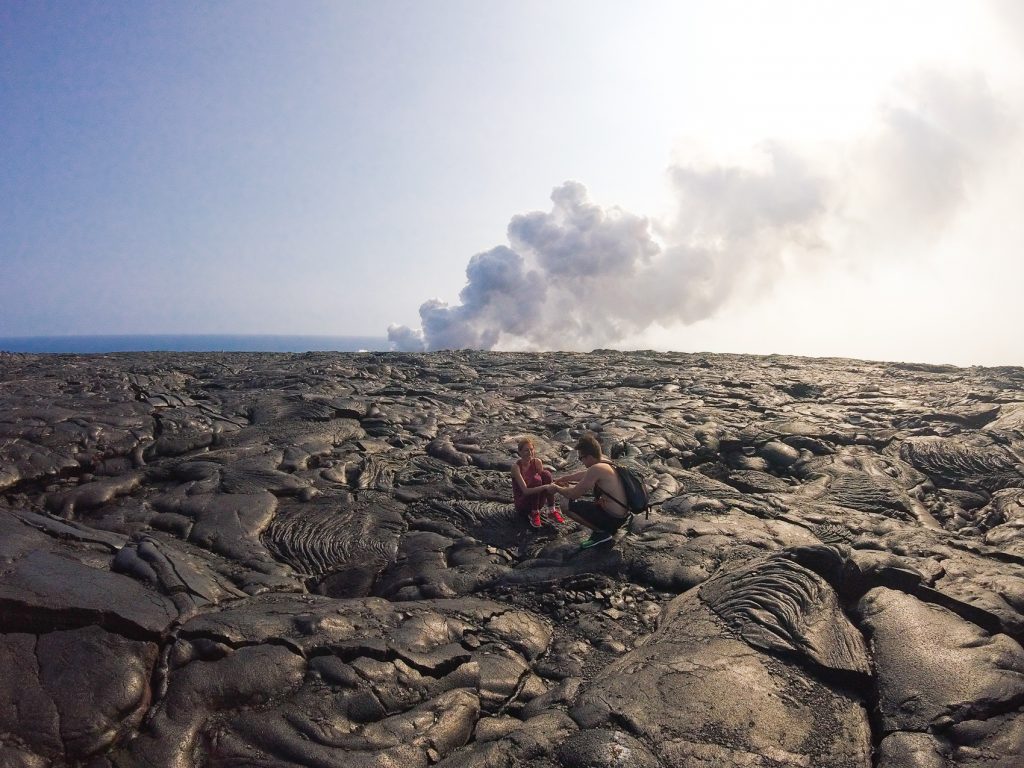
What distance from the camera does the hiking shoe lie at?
684 cm

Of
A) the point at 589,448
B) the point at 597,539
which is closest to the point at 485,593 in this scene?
the point at 597,539

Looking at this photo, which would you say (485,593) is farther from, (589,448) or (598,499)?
(589,448)

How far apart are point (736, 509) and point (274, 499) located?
6003mm

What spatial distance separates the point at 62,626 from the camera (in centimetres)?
438

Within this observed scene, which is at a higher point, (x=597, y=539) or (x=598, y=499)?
(x=598, y=499)

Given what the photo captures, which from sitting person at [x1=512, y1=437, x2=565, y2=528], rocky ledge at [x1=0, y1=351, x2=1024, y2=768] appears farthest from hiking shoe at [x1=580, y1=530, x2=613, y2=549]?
sitting person at [x1=512, y1=437, x2=565, y2=528]

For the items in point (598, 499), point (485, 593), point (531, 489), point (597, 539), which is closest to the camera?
point (485, 593)

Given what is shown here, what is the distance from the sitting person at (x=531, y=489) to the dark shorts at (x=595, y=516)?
0.46m

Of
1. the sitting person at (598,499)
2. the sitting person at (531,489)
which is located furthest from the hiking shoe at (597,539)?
the sitting person at (531,489)

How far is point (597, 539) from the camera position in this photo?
6902 mm

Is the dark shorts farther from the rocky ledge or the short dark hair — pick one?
the short dark hair

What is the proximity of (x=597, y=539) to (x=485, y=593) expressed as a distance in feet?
4.82

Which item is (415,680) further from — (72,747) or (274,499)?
(274,499)

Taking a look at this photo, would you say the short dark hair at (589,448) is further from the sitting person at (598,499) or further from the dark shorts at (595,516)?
the dark shorts at (595,516)
